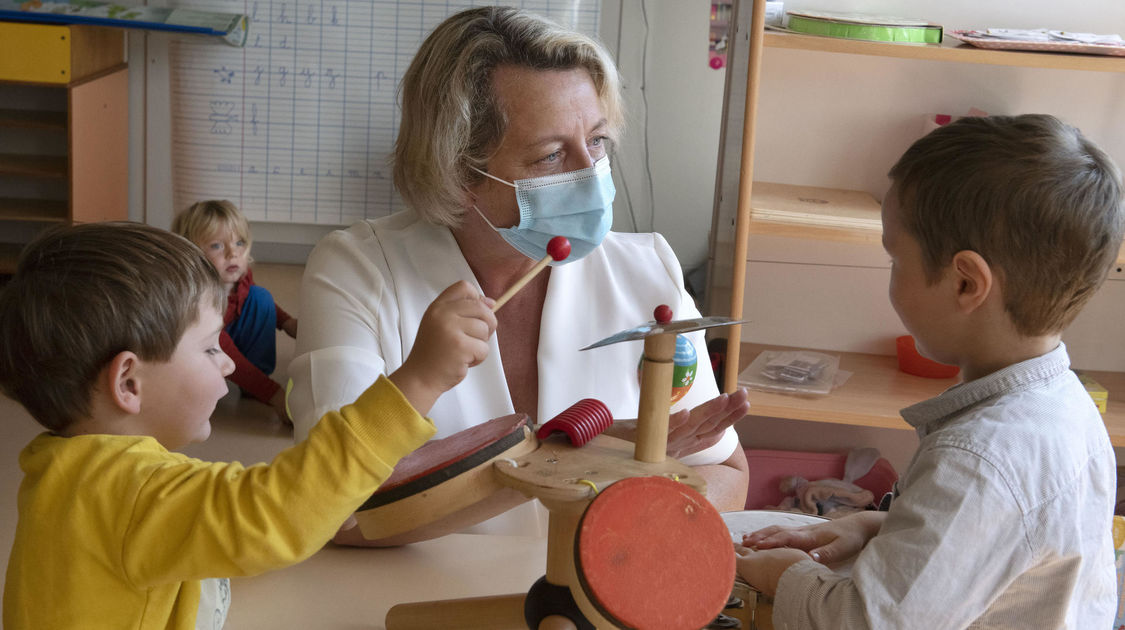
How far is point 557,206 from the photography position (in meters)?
1.39

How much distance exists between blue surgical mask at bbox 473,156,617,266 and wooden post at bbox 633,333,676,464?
1.93 feet

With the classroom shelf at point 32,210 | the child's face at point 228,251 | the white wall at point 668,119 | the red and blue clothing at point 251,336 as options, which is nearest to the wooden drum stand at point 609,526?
the red and blue clothing at point 251,336

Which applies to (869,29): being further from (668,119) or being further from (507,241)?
(668,119)

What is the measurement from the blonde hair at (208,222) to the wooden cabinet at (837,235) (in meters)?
1.56

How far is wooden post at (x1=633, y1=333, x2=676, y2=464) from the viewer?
0.79m

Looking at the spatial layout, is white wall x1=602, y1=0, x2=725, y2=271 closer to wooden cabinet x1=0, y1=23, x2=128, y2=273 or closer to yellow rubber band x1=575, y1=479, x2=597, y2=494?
wooden cabinet x1=0, y1=23, x2=128, y2=273

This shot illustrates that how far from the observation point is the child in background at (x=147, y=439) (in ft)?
2.42

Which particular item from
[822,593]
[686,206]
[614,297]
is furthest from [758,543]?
[686,206]

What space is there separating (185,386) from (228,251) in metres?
2.39

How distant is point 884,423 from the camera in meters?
2.05

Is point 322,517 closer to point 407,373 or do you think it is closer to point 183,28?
point 407,373

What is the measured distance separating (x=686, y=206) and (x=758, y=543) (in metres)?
2.91

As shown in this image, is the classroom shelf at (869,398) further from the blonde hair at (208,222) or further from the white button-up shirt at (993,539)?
the blonde hair at (208,222)

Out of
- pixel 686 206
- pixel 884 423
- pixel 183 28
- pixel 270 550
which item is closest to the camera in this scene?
pixel 270 550
